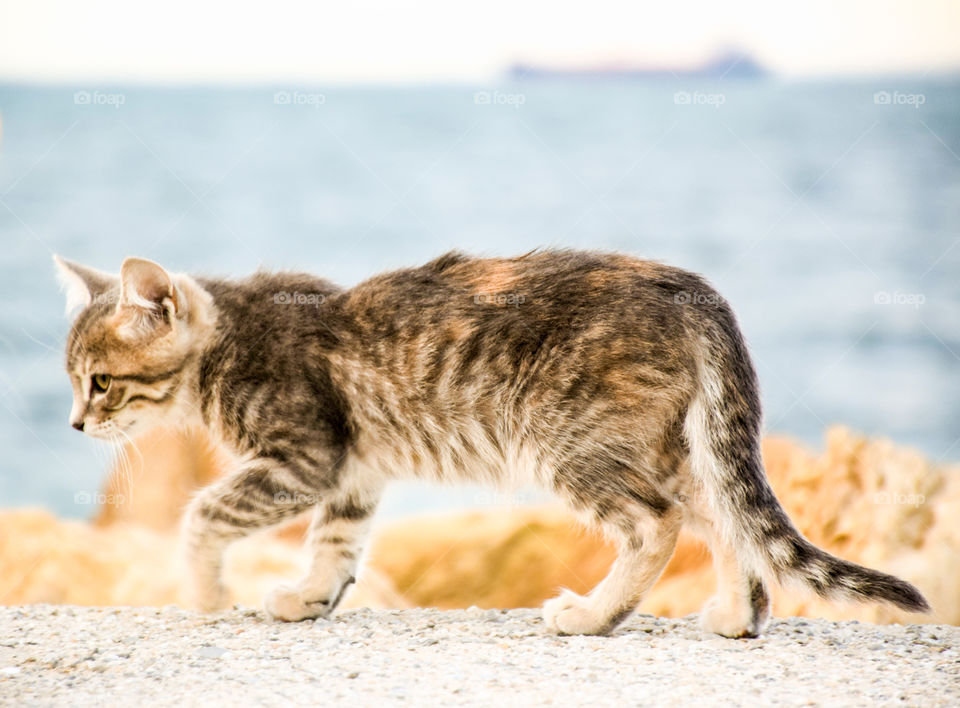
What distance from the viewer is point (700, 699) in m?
2.16

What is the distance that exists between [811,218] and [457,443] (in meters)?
8.04

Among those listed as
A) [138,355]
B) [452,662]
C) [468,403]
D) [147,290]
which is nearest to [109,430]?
[138,355]

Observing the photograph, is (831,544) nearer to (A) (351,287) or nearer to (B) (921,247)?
(A) (351,287)

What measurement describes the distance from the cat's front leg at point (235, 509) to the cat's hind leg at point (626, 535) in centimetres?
87

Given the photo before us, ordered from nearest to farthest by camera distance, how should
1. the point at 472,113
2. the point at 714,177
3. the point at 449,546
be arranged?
the point at 449,546 < the point at 714,177 < the point at 472,113

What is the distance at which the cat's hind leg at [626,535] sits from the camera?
2703 mm

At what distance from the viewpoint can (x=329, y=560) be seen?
3.12 metres

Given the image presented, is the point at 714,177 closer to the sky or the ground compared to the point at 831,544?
closer to the sky

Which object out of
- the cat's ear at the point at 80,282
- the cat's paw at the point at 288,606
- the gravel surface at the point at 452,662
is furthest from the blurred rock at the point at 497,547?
the cat's ear at the point at 80,282

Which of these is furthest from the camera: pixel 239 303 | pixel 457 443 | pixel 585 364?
pixel 239 303

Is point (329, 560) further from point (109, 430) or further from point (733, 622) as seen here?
point (733, 622)

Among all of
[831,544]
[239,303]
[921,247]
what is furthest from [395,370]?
[921,247]

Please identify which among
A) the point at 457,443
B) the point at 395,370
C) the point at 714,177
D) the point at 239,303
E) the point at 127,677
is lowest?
the point at 127,677

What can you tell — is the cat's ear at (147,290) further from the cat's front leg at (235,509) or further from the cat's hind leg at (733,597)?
the cat's hind leg at (733,597)
